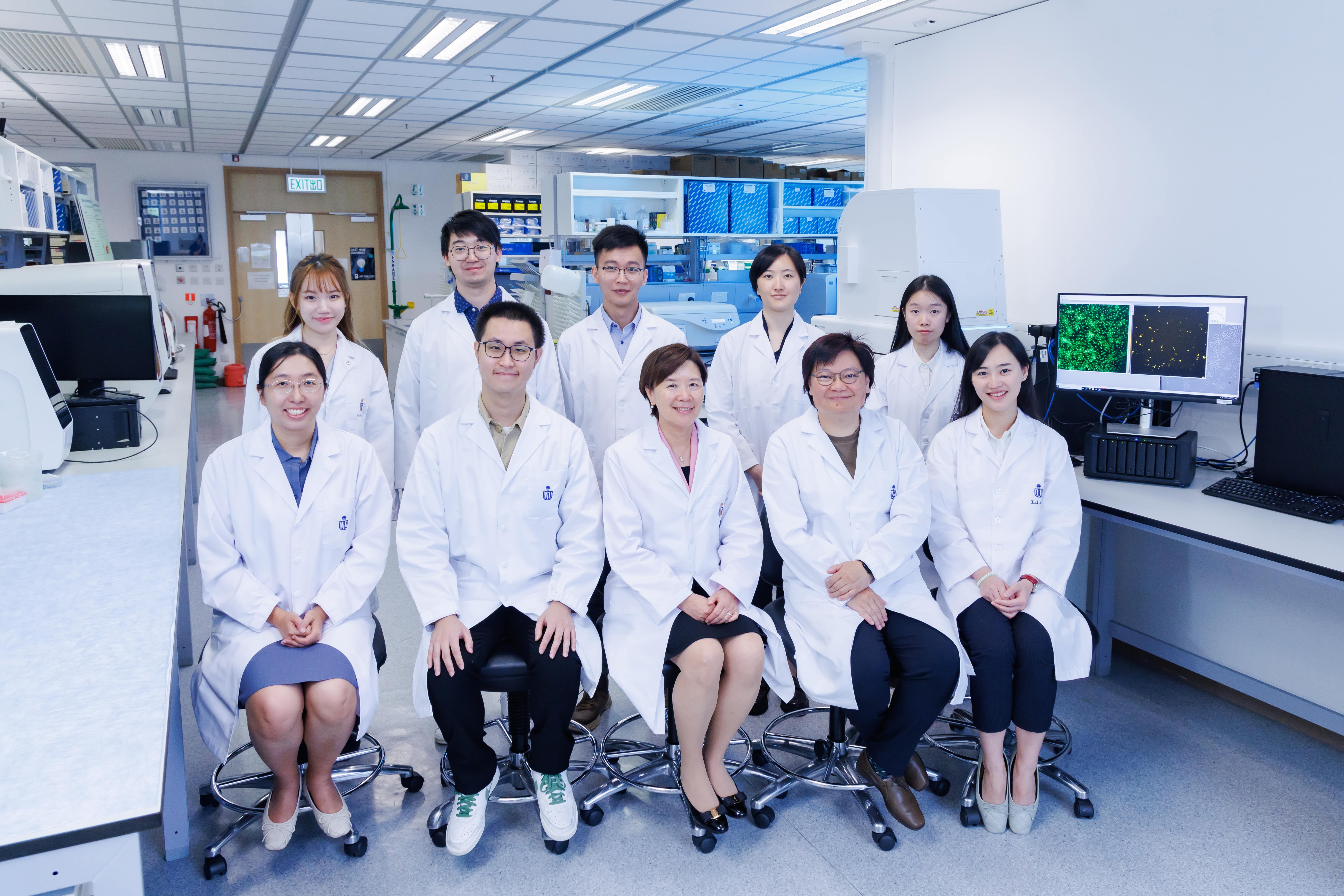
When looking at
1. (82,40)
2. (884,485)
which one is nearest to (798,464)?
(884,485)

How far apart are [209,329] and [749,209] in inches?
230

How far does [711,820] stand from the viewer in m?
2.04

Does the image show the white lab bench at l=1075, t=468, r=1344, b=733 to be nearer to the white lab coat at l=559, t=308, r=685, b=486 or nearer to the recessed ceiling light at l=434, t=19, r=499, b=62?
the white lab coat at l=559, t=308, r=685, b=486

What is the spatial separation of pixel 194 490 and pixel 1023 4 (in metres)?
4.29

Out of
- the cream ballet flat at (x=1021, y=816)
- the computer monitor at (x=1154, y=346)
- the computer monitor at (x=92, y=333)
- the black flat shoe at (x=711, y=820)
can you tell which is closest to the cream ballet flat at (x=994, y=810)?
the cream ballet flat at (x=1021, y=816)

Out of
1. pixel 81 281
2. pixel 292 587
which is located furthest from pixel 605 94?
pixel 292 587

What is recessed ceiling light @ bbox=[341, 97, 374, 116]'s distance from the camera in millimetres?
6039

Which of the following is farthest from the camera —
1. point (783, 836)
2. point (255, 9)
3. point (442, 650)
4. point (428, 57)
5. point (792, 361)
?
point (428, 57)

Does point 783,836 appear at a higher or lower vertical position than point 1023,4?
lower

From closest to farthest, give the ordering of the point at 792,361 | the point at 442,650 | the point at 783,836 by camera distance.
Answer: the point at 442,650, the point at 783,836, the point at 792,361

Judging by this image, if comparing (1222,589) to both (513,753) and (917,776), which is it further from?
(513,753)

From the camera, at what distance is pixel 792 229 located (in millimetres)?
7184

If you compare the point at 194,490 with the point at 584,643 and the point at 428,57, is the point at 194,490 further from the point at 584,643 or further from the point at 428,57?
the point at 584,643

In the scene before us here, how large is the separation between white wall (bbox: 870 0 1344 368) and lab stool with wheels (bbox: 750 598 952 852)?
1660 mm
